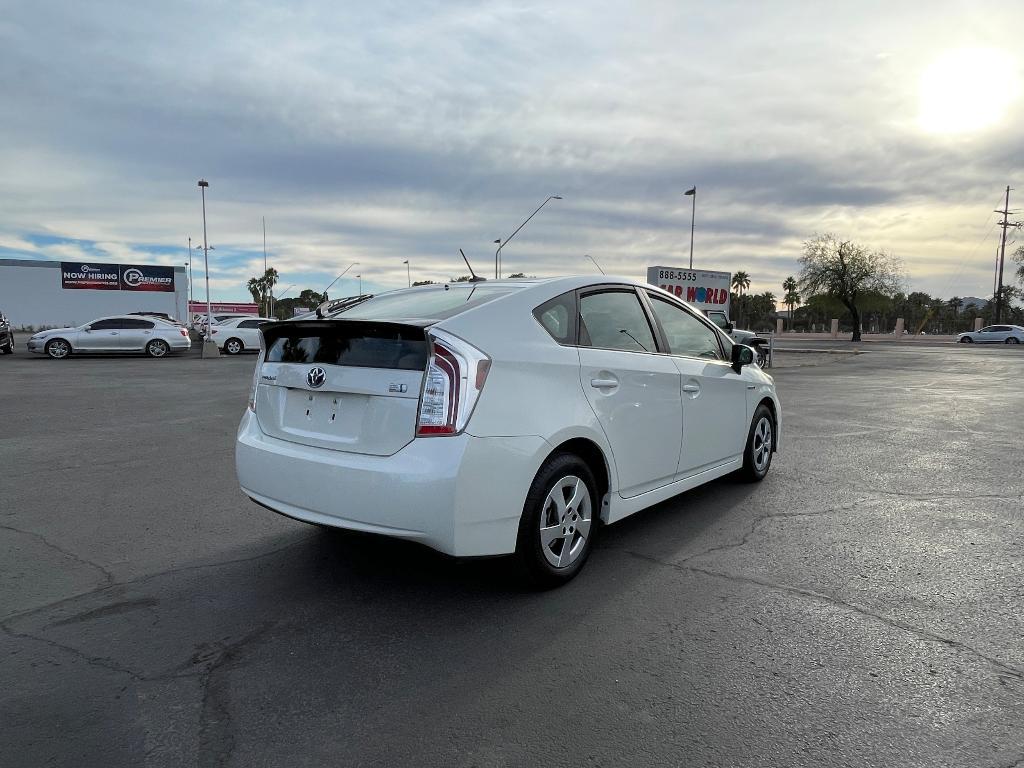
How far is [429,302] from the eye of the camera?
401 cm

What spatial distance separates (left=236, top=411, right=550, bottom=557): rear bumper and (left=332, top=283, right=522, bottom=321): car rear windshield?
0.76 meters

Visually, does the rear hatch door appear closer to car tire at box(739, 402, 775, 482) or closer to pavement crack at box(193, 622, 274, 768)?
pavement crack at box(193, 622, 274, 768)

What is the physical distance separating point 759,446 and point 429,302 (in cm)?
352

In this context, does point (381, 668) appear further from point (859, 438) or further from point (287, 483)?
point (859, 438)

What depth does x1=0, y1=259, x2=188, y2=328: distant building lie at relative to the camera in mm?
57875

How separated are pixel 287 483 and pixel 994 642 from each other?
3.51 meters

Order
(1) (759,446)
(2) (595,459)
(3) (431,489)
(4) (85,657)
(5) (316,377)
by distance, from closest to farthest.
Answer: (4) (85,657) < (3) (431,489) < (5) (316,377) < (2) (595,459) < (1) (759,446)

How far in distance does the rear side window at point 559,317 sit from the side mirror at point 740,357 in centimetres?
200

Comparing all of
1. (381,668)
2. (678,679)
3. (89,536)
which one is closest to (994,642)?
(678,679)

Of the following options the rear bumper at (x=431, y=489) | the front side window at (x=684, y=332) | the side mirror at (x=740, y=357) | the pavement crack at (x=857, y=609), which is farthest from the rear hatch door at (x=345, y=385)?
the side mirror at (x=740, y=357)

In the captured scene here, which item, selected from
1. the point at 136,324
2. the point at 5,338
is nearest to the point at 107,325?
the point at 136,324

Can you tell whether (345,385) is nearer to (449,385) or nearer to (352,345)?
(352,345)

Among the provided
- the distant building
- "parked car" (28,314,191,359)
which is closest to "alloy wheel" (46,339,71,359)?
"parked car" (28,314,191,359)

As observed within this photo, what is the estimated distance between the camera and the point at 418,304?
3.99 m
